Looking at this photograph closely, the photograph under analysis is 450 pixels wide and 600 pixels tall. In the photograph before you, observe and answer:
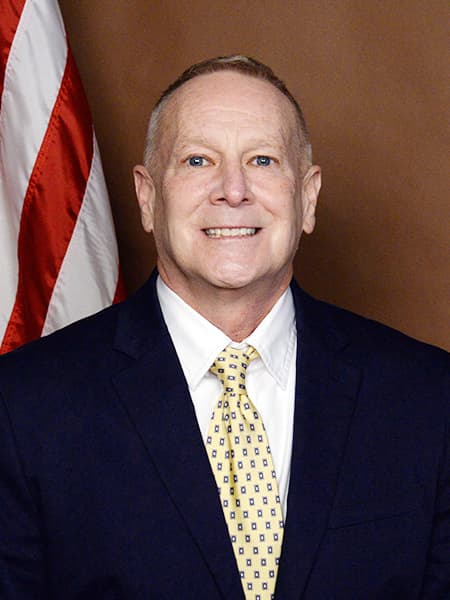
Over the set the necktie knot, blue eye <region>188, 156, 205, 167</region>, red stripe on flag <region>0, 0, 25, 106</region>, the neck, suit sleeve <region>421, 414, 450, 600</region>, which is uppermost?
red stripe on flag <region>0, 0, 25, 106</region>

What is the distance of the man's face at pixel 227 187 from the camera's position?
6.63 feet

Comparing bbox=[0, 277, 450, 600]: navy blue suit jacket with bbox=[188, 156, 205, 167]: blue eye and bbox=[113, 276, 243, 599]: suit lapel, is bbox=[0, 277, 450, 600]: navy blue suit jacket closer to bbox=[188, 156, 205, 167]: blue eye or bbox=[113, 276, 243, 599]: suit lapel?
bbox=[113, 276, 243, 599]: suit lapel

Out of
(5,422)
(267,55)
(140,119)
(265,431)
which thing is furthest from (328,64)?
(5,422)

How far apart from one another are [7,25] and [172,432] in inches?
50.3

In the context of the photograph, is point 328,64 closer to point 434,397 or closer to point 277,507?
point 434,397

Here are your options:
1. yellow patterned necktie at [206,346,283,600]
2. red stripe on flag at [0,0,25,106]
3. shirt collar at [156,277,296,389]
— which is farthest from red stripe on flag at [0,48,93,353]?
yellow patterned necktie at [206,346,283,600]

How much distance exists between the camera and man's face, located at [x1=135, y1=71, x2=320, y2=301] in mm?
2020

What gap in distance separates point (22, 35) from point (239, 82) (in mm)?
784

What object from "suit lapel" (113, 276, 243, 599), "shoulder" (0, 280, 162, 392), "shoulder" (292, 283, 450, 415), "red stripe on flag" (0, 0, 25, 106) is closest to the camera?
"suit lapel" (113, 276, 243, 599)

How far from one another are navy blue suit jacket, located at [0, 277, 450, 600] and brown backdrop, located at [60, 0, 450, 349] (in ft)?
2.64

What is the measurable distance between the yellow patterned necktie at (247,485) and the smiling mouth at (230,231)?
270 millimetres

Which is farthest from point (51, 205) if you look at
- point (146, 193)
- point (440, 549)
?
point (440, 549)

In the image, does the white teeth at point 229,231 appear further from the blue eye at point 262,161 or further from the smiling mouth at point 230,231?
the blue eye at point 262,161

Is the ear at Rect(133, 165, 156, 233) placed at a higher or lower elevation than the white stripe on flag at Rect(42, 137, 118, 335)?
higher
